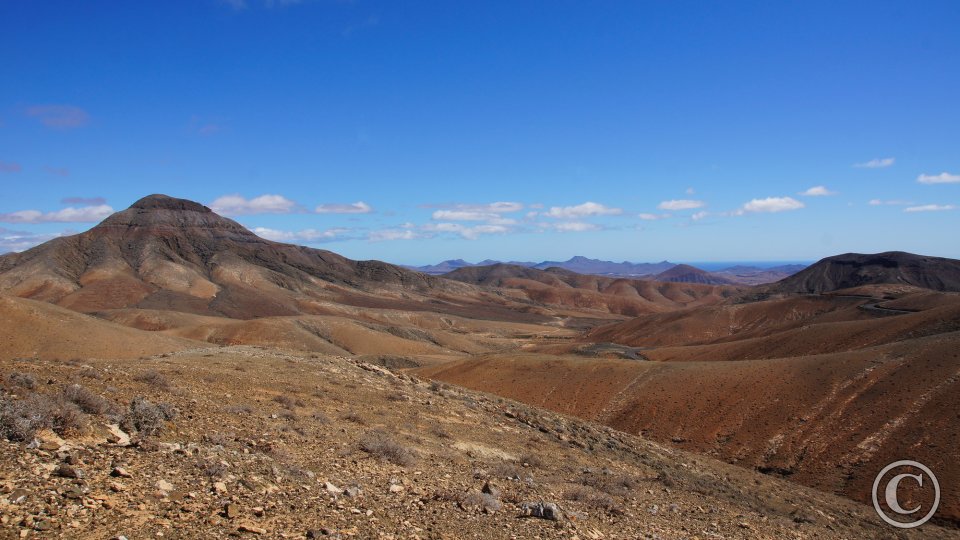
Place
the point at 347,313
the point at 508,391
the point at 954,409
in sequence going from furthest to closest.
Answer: the point at 347,313, the point at 508,391, the point at 954,409

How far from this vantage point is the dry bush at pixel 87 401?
962 centimetres

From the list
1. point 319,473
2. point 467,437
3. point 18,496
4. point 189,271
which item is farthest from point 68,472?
point 189,271

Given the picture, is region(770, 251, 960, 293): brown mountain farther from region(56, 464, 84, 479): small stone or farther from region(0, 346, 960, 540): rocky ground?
region(56, 464, 84, 479): small stone

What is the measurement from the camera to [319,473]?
963 cm

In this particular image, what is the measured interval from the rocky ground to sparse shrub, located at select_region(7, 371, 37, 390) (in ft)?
0.10

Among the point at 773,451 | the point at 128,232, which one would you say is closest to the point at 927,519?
the point at 773,451

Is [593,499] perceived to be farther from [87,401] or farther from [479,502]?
[87,401]

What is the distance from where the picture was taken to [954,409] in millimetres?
23516

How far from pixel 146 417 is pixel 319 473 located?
321 cm

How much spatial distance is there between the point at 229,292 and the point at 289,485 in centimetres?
11236

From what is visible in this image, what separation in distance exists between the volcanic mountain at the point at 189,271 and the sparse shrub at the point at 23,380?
9254 cm

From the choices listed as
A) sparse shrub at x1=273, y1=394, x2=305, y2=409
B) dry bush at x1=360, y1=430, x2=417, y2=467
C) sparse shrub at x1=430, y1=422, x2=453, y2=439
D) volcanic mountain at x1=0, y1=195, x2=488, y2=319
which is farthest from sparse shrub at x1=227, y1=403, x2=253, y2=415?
volcanic mountain at x1=0, y1=195, x2=488, y2=319

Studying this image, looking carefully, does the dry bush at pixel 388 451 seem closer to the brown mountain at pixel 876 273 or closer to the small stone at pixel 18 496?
the small stone at pixel 18 496

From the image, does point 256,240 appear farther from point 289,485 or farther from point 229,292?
point 289,485
